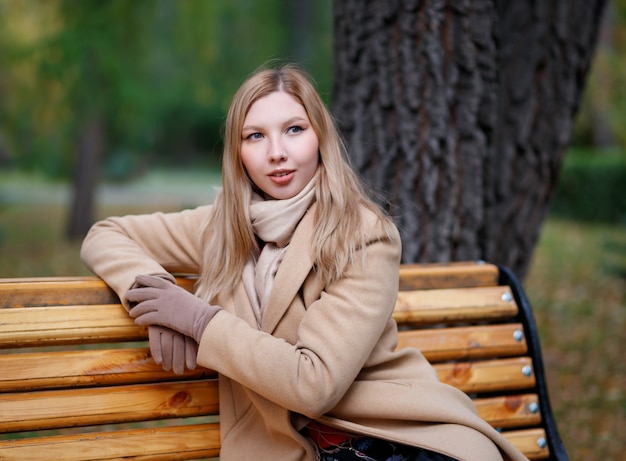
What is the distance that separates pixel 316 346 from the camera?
6.49ft

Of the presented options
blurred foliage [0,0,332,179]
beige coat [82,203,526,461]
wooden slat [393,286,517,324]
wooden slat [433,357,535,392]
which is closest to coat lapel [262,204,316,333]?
beige coat [82,203,526,461]

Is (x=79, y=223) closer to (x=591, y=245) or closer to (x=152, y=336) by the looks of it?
(x=591, y=245)

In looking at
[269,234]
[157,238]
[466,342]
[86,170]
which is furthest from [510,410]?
[86,170]

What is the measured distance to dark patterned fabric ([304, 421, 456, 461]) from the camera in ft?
7.04

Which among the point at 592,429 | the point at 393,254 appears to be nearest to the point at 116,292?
the point at 393,254

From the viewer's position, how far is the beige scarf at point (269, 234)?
2.19m

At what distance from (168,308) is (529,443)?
1.44 meters

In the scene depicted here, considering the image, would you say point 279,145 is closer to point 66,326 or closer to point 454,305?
point 66,326

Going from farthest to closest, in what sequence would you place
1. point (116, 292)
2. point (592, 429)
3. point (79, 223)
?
point (79, 223) → point (592, 429) → point (116, 292)

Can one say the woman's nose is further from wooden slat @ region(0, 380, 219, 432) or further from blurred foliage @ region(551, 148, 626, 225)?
blurred foliage @ region(551, 148, 626, 225)

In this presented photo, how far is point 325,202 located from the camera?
7.14 feet

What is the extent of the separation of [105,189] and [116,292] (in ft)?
81.8

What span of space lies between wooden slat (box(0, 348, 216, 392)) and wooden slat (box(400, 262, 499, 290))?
0.86 meters

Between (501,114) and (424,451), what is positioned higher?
(501,114)
